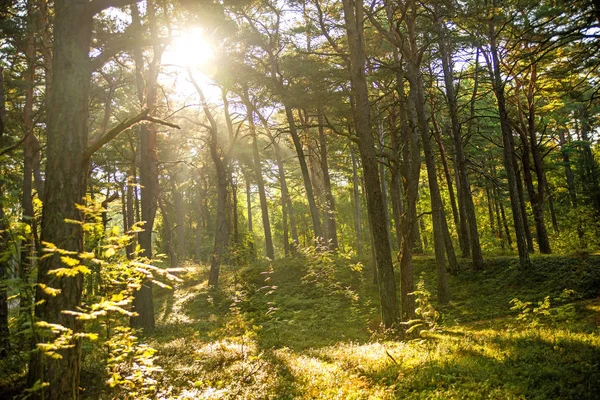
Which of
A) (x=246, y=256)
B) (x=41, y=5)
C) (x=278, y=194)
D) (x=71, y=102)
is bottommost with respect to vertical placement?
(x=246, y=256)

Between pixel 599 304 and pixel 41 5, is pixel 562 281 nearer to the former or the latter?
pixel 599 304

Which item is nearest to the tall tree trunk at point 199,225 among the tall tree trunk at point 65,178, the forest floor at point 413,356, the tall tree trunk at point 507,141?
the forest floor at point 413,356

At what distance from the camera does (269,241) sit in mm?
25641

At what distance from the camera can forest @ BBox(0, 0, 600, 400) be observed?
4.62 meters

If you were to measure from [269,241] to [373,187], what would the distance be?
1646 cm

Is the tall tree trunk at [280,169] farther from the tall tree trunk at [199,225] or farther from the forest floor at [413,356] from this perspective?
the tall tree trunk at [199,225]

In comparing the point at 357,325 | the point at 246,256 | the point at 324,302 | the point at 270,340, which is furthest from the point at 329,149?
the point at 270,340

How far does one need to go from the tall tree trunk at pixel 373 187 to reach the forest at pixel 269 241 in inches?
2.1

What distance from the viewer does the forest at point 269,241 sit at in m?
4.62

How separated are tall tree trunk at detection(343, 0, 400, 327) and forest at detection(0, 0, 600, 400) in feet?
Result: 0.18

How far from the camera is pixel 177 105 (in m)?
24.1

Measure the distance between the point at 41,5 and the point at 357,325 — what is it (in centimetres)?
1594

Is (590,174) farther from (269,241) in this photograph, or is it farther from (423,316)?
(423,316)

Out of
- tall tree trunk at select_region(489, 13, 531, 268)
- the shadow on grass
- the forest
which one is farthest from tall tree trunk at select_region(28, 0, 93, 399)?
tall tree trunk at select_region(489, 13, 531, 268)
